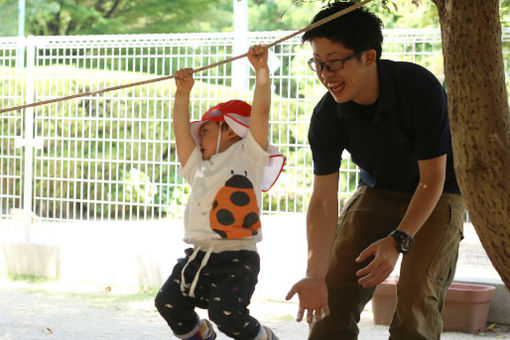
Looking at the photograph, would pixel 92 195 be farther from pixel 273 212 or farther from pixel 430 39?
pixel 430 39

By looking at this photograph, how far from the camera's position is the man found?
10.5 ft

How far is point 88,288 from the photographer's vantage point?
7.34m

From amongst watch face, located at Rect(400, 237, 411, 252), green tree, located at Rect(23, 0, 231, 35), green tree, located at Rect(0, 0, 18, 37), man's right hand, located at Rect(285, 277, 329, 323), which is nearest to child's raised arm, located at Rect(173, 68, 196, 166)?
man's right hand, located at Rect(285, 277, 329, 323)

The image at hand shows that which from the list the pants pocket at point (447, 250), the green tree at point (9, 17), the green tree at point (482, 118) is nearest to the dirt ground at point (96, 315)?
the pants pocket at point (447, 250)

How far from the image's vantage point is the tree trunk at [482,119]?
2.60m

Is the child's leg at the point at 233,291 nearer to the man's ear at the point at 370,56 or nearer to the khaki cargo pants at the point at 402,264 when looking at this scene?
the khaki cargo pants at the point at 402,264

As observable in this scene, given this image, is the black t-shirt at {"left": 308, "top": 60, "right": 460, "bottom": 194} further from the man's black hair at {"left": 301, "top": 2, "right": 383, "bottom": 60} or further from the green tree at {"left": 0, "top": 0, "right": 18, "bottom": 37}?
the green tree at {"left": 0, "top": 0, "right": 18, "bottom": 37}

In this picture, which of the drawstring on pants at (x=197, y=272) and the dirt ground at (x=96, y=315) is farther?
the dirt ground at (x=96, y=315)

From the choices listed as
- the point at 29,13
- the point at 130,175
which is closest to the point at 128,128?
the point at 130,175

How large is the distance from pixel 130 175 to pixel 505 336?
133 inches

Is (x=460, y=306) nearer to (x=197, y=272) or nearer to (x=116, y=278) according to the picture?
(x=197, y=272)

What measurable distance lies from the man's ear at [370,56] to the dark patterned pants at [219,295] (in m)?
1.12

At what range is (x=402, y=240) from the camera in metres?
3.11

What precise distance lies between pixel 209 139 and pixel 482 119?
6.09 ft
